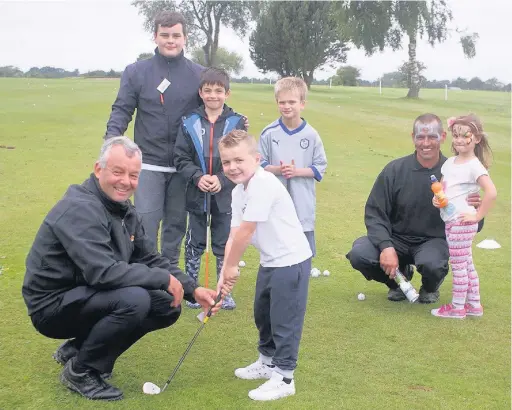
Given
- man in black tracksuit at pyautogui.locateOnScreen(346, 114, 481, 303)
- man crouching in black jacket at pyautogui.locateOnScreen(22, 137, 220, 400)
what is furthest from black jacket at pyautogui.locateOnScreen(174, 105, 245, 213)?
man crouching in black jacket at pyautogui.locateOnScreen(22, 137, 220, 400)

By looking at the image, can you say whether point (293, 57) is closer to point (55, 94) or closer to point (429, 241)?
point (55, 94)

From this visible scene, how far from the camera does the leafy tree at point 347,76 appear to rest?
68625mm

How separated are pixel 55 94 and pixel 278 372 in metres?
28.8

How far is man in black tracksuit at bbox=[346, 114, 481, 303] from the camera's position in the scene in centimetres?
597

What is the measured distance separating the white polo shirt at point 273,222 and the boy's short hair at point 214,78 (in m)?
1.57

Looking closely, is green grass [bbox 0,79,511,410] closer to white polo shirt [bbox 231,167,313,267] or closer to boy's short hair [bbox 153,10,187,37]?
white polo shirt [bbox 231,167,313,267]

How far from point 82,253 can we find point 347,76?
219 ft

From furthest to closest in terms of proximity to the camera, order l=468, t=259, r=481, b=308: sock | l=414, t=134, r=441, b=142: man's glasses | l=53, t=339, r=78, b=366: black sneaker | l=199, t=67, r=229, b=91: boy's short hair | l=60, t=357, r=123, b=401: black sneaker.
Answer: l=414, t=134, r=441, b=142: man's glasses → l=468, t=259, r=481, b=308: sock → l=199, t=67, r=229, b=91: boy's short hair → l=53, t=339, r=78, b=366: black sneaker → l=60, t=357, r=123, b=401: black sneaker

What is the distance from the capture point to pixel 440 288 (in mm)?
6691

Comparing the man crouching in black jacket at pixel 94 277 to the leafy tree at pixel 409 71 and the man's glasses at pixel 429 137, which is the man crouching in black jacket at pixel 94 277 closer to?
the man's glasses at pixel 429 137

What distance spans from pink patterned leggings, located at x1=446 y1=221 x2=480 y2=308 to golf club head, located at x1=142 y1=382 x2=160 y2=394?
2.80 meters

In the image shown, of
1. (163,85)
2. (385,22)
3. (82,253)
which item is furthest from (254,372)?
(385,22)

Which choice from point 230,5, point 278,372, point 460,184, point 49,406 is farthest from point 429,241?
point 230,5

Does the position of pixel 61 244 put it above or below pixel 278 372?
above
